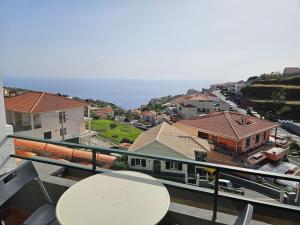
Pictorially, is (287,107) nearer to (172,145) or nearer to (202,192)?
(172,145)

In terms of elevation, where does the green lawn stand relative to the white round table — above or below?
below

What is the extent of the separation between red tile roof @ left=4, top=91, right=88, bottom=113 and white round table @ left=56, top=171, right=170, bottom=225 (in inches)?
544

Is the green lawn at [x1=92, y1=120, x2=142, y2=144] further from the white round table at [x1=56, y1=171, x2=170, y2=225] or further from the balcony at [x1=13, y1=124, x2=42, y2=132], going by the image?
the white round table at [x1=56, y1=171, x2=170, y2=225]

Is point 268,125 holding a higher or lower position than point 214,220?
lower

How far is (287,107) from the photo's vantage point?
51844 millimetres

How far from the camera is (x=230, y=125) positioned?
70.8ft

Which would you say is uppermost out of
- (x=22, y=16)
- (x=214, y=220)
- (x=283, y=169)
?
(x=22, y=16)

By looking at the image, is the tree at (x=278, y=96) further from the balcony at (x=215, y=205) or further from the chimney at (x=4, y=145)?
the chimney at (x=4, y=145)

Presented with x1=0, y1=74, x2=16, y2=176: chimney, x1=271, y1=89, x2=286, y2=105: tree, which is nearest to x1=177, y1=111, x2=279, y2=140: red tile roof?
x1=0, y1=74, x2=16, y2=176: chimney

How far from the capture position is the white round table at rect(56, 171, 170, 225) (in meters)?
1.63

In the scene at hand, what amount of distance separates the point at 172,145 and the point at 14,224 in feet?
35.6

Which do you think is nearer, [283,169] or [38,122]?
[38,122]

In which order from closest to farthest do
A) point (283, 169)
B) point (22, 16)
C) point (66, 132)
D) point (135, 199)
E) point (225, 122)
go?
point (135, 199)
point (22, 16)
point (66, 132)
point (283, 169)
point (225, 122)

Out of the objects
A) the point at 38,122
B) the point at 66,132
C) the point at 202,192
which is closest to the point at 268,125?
the point at 66,132
